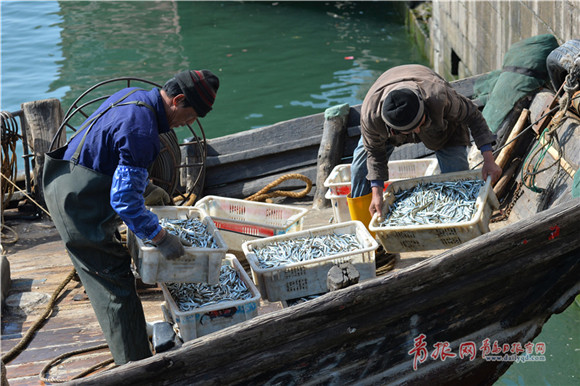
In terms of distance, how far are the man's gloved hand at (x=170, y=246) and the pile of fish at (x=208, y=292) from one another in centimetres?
38

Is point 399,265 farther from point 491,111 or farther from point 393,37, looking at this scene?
point 393,37

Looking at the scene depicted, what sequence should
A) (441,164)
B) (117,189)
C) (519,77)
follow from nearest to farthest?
(117,189), (441,164), (519,77)

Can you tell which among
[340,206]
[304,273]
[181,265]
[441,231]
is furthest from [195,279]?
[340,206]

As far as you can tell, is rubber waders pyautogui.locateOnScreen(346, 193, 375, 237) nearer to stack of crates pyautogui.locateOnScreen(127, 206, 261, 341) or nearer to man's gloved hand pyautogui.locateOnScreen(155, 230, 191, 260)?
stack of crates pyautogui.locateOnScreen(127, 206, 261, 341)

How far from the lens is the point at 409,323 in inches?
156

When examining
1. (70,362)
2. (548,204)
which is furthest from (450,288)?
(70,362)

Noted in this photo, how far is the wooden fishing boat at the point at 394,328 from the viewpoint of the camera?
137 inches

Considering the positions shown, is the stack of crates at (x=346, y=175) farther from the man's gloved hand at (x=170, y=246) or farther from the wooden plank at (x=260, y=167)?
the man's gloved hand at (x=170, y=246)

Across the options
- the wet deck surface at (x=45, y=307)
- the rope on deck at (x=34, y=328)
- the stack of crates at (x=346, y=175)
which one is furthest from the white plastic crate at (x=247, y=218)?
the rope on deck at (x=34, y=328)

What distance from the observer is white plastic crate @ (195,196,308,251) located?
5.70m

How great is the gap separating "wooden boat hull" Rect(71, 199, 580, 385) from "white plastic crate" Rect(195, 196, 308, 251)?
190cm

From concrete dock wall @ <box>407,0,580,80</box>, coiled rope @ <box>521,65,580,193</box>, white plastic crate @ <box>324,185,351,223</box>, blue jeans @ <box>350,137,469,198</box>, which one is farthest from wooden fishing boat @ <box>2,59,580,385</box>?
concrete dock wall @ <box>407,0,580,80</box>

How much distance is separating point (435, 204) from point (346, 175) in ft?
5.79

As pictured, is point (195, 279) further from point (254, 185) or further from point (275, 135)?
point (275, 135)
